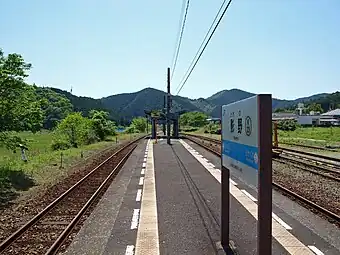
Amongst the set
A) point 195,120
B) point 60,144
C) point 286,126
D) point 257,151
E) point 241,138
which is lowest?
point 60,144

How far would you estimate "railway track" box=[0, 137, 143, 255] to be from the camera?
693 cm

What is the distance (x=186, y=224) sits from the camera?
323 inches

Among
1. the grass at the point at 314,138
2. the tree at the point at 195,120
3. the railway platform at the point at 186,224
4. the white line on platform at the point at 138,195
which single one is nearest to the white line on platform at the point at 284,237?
the railway platform at the point at 186,224

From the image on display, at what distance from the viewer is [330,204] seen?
32.6ft

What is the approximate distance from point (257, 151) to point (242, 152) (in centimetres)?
81

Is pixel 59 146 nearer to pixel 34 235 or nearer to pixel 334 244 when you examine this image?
pixel 34 235

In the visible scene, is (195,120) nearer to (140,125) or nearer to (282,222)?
(140,125)

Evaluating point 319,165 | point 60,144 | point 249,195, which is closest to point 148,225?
point 249,195

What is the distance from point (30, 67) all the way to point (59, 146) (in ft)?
79.5

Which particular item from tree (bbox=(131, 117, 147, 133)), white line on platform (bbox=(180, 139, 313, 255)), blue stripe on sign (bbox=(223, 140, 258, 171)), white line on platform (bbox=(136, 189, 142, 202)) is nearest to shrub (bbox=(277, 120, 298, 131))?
tree (bbox=(131, 117, 147, 133))

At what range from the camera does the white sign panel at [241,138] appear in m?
4.81

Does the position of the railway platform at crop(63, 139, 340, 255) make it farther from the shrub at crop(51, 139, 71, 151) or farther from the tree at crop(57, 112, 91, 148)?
the tree at crop(57, 112, 91, 148)

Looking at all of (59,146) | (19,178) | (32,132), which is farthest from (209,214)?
(59,146)

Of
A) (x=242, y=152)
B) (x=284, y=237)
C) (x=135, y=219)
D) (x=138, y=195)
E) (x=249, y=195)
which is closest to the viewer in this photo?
(x=242, y=152)
